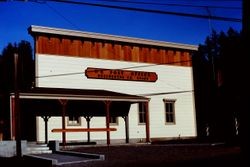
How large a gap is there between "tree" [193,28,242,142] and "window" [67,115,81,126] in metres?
A: 9.75

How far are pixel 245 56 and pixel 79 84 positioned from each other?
22.5 meters

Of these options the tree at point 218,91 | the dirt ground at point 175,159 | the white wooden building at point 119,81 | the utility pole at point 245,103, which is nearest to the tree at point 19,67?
the white wooden building at point 119,81

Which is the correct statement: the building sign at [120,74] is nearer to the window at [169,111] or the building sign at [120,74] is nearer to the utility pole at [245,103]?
the window at [169,111]

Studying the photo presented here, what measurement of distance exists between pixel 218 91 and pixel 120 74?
752 centimetres

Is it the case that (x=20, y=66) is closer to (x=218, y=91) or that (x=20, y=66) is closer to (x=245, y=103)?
(x=218, y=91)

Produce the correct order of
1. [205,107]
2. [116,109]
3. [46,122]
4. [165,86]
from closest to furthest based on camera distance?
1. [46,122]
2. [116,109]
3. [165,86]
4. [205,107]

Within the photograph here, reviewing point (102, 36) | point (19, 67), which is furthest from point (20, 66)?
point (102, 36)

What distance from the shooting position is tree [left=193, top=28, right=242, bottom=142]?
2644 centimetres

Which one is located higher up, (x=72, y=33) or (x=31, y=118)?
(x=72, y=33)

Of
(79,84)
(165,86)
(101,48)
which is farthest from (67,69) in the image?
(165,86)

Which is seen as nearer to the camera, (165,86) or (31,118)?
(31,118)

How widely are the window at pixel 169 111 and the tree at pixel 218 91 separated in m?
3.48

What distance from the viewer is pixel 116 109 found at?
30.1 metres

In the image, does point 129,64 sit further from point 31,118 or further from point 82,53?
point 31,118
